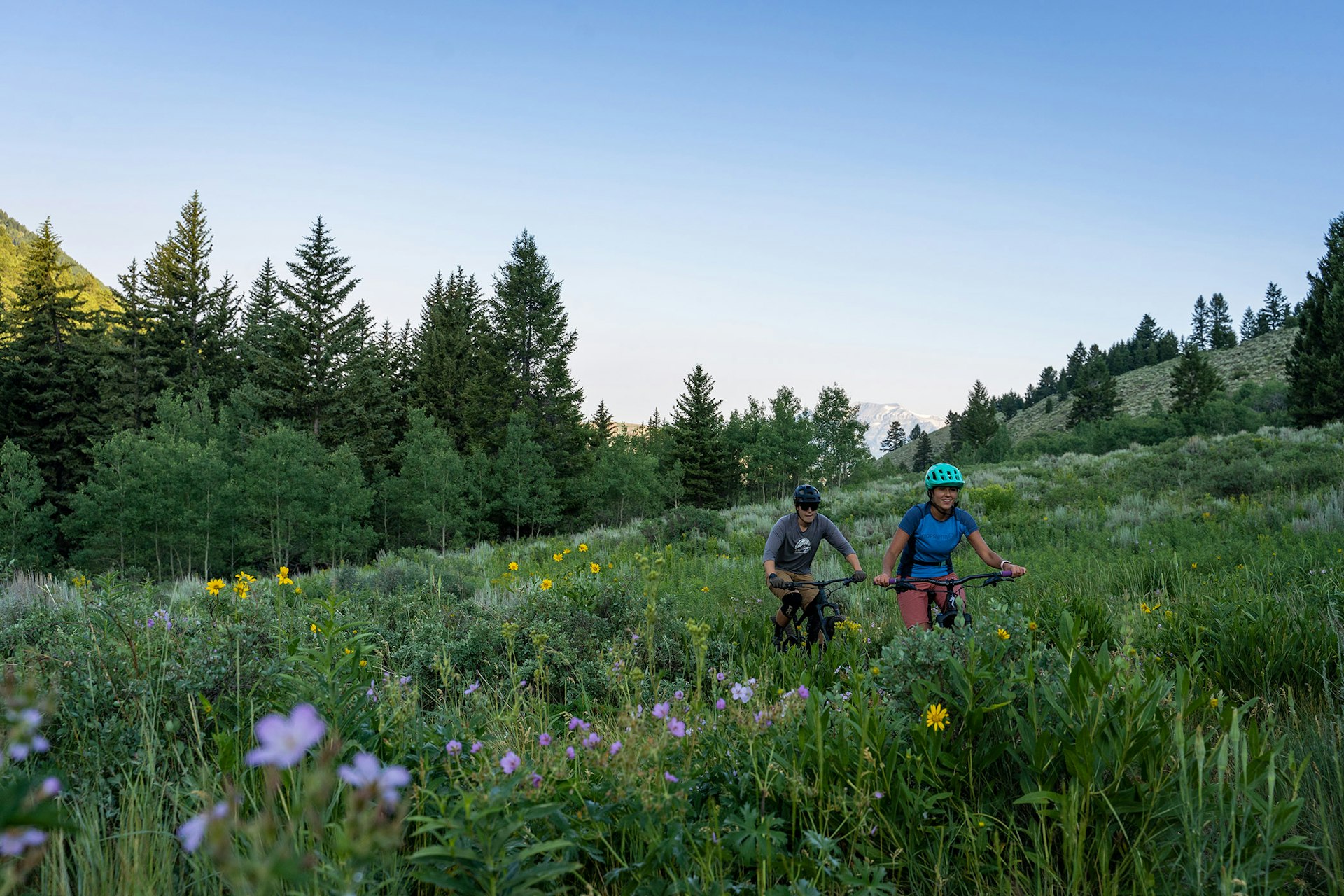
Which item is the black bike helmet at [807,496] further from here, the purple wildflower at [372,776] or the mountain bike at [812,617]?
the purple wildflower at [372,776]

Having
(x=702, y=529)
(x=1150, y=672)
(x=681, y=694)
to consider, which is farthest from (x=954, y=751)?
(x=702, y=529)

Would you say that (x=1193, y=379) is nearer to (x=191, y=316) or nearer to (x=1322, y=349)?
(x=1322, y=349)

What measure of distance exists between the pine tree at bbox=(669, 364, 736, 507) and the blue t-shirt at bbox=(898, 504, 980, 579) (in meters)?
53.9

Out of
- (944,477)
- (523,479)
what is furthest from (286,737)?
(523,479)

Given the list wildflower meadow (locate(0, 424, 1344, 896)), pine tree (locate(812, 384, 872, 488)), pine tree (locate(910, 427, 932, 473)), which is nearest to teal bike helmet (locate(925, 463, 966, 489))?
wildflower meadow (locate(0, 424, 1344, 896))

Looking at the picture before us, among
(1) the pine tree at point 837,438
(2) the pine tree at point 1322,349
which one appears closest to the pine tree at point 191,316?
(1) the pine tree at point 837,438

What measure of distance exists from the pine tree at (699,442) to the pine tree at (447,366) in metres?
18.8

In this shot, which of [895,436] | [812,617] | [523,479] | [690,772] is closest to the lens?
[690,772]

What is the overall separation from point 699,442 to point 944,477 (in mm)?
55356

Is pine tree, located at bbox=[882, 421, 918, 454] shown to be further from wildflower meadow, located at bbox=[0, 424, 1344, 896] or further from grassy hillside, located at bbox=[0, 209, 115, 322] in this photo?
wildflower meadow, located at bbox=[0, 424, 1344, 896]

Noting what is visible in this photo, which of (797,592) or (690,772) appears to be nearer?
(690,772)

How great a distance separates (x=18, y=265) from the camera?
10938cm

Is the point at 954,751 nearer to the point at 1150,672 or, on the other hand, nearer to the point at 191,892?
the point at 1150,672

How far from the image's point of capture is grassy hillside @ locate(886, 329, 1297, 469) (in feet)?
255
